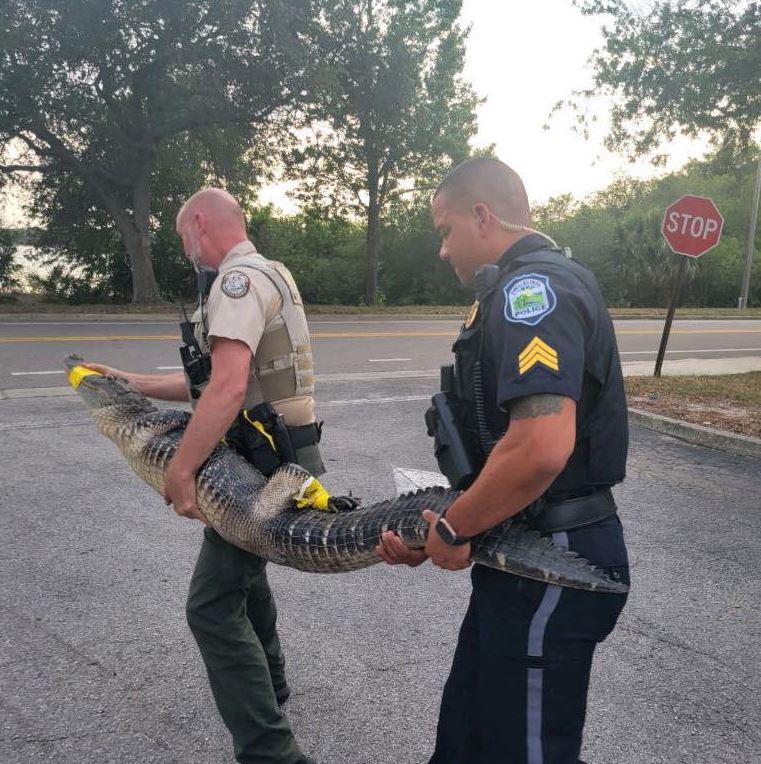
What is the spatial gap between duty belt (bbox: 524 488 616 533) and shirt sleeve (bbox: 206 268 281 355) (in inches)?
38.0

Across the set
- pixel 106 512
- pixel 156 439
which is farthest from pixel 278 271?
pixel 106 512

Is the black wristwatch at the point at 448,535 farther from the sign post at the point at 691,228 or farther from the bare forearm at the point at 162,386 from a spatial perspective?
the sign post at the point at 691,228

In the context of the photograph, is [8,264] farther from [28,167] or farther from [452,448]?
[452,448]

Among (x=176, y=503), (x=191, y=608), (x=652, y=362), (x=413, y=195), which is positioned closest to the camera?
(x=176, y=503)

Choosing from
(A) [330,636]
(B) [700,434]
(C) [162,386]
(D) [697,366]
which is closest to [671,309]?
(B) [700,434]

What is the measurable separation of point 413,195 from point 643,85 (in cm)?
1738

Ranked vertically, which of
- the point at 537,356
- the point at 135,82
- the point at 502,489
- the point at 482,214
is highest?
the point at 135,82

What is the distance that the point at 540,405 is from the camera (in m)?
1.44

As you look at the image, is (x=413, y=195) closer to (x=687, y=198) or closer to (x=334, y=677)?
(x=687, y=198)

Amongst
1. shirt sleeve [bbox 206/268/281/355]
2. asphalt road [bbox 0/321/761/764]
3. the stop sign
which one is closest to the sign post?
Result: the stop sign

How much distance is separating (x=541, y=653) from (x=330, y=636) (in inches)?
68.5

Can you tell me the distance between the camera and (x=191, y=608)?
227cm

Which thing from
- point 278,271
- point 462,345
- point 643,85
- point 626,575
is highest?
point 643,85

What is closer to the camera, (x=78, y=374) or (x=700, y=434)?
(x=78, y=374)
